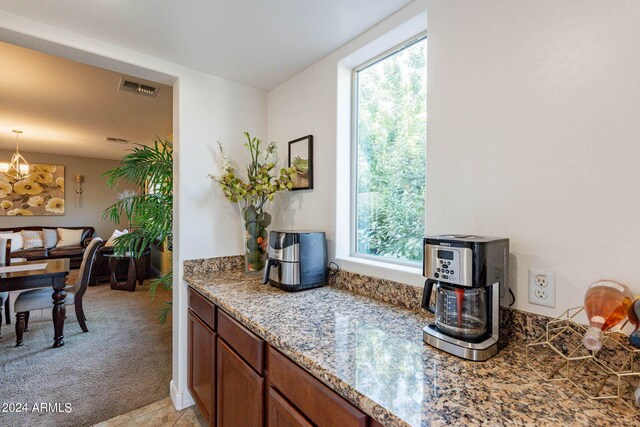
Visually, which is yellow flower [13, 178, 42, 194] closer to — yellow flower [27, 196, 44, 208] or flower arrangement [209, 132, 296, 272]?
yellow flower [27, 196, 44, 208]

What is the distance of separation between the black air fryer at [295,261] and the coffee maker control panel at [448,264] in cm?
76

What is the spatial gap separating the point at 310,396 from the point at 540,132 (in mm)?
1123

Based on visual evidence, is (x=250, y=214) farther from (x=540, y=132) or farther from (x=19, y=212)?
(x=19, y=212)

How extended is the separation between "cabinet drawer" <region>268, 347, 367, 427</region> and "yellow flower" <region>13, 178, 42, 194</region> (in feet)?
23.5

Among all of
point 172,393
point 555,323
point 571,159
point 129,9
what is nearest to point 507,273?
point 555,323

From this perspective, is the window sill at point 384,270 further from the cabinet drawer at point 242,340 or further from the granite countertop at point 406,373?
the cabinet drawer at point 242,340

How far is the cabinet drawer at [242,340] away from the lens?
1140 millimetres

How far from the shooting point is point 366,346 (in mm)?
962

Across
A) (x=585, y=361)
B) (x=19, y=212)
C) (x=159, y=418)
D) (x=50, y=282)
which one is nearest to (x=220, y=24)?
(x=585, y=361)

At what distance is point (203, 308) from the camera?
5.46 feet

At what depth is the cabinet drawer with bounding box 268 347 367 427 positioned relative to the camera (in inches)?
30.0

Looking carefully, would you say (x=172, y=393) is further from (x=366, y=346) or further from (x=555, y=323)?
(x=555, y=323)

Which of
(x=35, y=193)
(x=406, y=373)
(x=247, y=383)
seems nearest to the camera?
(x=406, y=373)

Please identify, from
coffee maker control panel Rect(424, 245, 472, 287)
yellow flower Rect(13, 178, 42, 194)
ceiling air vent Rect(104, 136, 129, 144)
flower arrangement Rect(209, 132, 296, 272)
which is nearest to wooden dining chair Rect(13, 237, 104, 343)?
flower arrangement Rect(209, 132, 296, 272)
